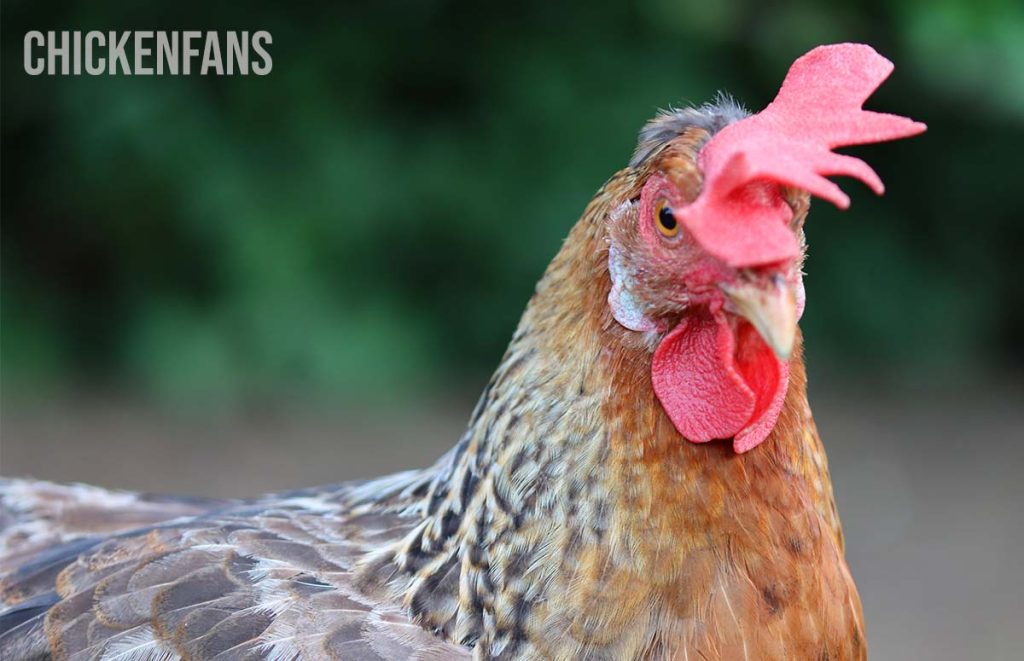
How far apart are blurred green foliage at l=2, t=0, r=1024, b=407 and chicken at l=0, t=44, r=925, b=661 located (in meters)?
3.29

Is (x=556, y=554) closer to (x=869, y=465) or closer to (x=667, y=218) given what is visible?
(x=667, y=218)

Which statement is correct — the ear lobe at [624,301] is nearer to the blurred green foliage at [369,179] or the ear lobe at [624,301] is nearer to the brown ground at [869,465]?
the brown ground at [869,465]

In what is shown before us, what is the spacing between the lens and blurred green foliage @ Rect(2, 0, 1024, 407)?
5.46 metres

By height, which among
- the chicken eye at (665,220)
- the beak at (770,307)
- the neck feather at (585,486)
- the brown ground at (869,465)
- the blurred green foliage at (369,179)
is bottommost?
the brown ground at (869,465)

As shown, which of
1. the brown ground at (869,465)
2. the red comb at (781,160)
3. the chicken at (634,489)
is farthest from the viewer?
the brown ground at (869,465)

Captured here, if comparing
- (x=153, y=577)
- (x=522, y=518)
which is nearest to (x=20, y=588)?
(x=153, y=577)

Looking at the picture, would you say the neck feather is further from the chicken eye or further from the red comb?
the red comb

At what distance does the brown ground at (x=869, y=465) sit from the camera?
16.0 feet

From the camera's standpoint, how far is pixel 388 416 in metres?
6.01

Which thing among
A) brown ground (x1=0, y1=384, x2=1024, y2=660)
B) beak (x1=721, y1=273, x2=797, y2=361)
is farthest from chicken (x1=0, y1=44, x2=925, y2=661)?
brown ground (x1=0, y1=384, x2=1024, y2=660)

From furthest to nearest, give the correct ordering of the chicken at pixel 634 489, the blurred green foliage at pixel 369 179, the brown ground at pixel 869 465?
the blurred green foliage at pixel 369 179, the brown ground at pixel 869 465, the chicken at pixel 634 489

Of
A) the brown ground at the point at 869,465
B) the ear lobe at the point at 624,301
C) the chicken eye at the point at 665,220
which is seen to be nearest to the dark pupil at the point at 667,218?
the chicken eye at the point at 665,220

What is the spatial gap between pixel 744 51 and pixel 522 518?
157 inches

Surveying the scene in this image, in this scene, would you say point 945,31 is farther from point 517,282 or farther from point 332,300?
point 332,300
